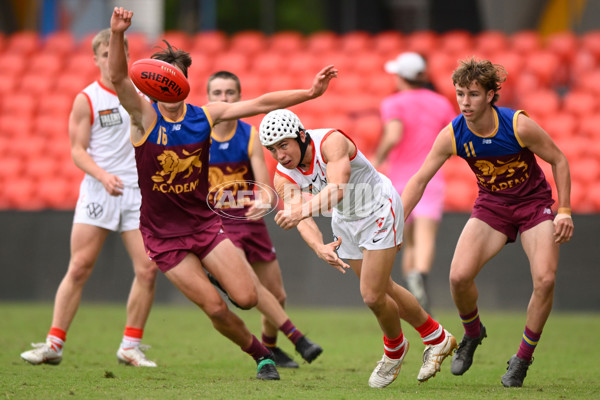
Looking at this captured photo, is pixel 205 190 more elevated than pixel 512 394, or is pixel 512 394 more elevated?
pixel 205 190

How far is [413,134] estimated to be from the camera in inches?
A: 366

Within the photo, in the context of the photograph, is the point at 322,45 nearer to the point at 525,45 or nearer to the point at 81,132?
the point at 525,45

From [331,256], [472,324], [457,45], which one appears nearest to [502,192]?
[472,324]

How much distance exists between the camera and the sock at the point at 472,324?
20.6ft

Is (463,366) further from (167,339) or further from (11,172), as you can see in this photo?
(11,172)

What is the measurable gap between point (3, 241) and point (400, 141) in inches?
238

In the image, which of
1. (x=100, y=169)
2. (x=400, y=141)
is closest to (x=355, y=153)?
(x=100, y=169)

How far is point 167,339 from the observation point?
28.3 ft

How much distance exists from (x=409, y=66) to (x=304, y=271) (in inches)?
147

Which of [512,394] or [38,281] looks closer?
[512,394]

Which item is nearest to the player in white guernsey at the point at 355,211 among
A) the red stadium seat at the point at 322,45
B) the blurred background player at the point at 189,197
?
the blurred background player at the point at 189,197

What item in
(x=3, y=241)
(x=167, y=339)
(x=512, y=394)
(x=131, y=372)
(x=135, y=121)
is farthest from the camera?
(x=3, y=241)

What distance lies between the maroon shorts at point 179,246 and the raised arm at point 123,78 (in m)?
0.73

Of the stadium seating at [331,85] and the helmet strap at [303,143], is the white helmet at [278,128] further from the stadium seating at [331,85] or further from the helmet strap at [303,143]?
the stadium seating at [331,85]
